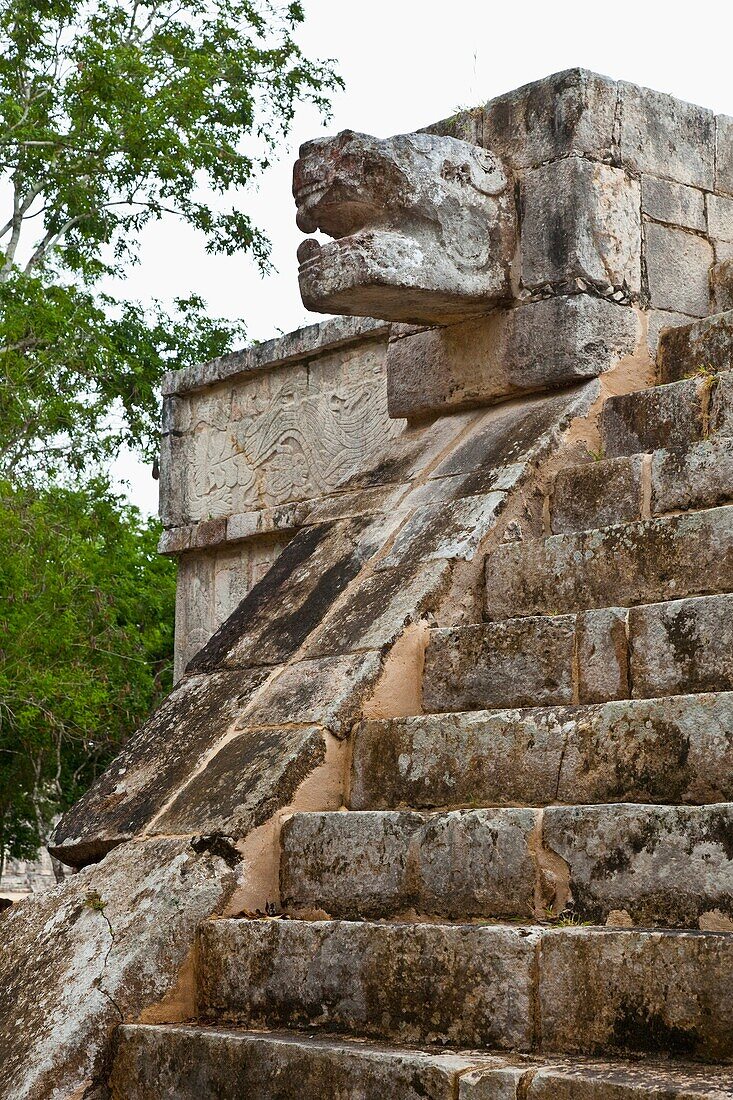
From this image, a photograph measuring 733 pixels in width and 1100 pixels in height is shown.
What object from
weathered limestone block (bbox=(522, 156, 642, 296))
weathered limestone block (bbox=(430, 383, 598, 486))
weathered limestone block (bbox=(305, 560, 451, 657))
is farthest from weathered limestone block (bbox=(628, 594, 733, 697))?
weathered limestone block (bbox=(522, 156, 642, 296))

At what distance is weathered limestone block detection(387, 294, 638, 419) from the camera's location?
16.9ft

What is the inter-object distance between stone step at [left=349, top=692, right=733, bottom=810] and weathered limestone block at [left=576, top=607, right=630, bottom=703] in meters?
0.14

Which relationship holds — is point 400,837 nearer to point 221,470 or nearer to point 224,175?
point 221,470

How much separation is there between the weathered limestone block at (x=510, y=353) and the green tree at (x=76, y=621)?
6.14 meters

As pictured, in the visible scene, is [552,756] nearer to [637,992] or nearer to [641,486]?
[637,992]

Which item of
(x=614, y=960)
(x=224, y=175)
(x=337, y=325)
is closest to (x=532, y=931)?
(x=614, y=960)

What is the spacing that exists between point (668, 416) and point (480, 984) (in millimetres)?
2055

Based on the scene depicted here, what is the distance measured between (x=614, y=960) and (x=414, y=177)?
9.36 feet

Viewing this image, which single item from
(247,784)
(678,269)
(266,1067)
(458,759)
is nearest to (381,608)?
(247,784)

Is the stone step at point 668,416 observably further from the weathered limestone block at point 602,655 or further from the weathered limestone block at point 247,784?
the weathered limestone block at point 247,784

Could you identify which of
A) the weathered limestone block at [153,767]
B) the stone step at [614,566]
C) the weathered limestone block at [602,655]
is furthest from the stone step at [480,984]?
the stone step at [614,566]

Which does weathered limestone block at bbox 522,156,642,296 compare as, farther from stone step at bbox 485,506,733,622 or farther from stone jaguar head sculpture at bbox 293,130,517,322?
stone step at bbox 485,506,733,622

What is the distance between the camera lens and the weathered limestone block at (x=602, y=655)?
3904mm

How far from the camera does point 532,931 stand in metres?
3.30
